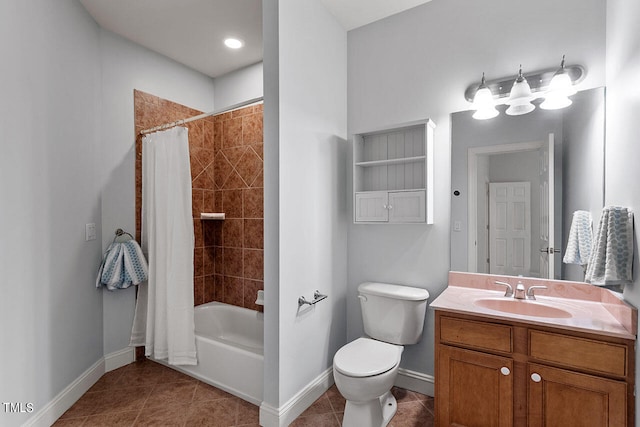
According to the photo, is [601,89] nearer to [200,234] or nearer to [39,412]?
[200,234]

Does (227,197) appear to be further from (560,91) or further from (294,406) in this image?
(560,91)

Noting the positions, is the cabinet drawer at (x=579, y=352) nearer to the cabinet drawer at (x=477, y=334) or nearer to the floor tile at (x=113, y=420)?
the cabinet drawer at (x=477, y=334)

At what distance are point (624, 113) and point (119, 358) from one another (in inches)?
144

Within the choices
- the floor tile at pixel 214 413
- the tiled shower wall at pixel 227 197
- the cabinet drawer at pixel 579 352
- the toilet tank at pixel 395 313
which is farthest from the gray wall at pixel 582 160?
the tiled shower wall at pixel 227 197

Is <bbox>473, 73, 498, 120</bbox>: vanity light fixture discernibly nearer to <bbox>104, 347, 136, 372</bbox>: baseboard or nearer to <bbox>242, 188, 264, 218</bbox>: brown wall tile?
<bbox>242, 188, 264, 218</bbox>: brown wall tile

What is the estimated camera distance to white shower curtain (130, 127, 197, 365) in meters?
2.37

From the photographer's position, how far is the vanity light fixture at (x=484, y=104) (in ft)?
6.24

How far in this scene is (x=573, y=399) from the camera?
4.55ft

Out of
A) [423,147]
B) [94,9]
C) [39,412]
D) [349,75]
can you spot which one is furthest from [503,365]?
[94,9]

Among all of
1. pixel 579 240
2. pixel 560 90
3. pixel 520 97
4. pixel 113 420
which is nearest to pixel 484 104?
pixel 520 97

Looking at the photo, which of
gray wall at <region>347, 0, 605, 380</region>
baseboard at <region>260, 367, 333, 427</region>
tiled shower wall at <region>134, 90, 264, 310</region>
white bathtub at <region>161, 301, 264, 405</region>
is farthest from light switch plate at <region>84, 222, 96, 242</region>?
gray wall at <region>347, 0, 605, 380</region>

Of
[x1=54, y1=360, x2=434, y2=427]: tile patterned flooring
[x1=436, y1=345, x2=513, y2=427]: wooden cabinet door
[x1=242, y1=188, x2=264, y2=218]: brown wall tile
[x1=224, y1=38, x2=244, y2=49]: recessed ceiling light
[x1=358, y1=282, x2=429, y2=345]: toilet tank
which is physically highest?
[x1=224, y1=38, x2=244, y2=49]: recessed ceiling light

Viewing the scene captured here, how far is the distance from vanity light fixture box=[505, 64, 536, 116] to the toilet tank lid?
126 cm

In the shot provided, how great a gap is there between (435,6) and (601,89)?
1.15 m
